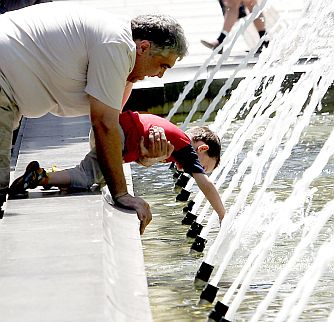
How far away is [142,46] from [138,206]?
2.40ft

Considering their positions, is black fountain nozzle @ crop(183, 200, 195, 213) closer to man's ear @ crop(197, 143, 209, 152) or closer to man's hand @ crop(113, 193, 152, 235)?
man's ear @ crop(197, 143, 209, 152)

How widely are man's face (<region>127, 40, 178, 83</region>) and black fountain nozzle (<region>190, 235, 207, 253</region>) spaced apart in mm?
1090

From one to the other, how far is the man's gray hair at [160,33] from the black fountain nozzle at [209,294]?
108 centimetres

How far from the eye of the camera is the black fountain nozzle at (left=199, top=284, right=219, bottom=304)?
571 centimetres

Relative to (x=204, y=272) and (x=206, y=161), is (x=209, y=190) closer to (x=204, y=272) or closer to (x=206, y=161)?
(x=206, y=161)

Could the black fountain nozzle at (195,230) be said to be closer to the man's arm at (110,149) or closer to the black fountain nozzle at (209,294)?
the man's arm at (110,149)

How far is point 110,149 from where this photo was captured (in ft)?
19.7

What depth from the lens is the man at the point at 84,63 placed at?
5914mm

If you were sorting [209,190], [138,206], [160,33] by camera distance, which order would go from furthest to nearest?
[209,190] → [138,206] → [160,33]

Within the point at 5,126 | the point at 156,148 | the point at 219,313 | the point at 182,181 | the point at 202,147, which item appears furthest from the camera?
the point at 182,181

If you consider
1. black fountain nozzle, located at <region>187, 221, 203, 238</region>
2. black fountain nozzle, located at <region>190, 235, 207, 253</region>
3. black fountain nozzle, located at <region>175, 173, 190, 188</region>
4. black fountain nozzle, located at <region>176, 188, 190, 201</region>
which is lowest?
black fountain nozzle, located at <region>175, 173, 190, 188</region>

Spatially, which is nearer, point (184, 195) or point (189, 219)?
point (189, 219)

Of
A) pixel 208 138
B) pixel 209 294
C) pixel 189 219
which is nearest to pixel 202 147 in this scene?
pixel 208 138

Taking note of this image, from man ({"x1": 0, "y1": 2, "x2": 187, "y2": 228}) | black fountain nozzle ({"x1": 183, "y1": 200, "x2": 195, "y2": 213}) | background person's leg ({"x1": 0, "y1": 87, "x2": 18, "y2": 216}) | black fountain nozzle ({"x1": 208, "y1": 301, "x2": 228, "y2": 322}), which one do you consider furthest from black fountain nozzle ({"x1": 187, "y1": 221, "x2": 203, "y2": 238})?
black fountain nozzle ({"x1": 208, "y1": 301, "x2": 228, "y2": 322})
